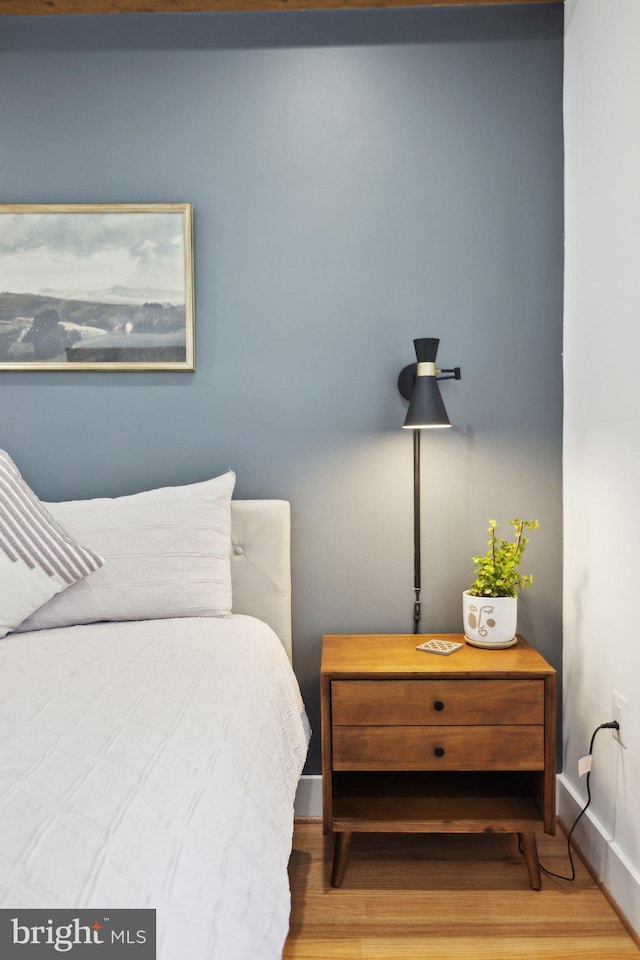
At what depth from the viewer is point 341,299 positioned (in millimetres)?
2252

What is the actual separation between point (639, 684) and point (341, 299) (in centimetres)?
145

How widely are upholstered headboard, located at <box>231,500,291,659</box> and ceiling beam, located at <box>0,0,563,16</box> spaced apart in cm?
163

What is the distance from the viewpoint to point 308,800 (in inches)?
88.1

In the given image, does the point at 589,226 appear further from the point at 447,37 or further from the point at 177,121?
the point at 177,121

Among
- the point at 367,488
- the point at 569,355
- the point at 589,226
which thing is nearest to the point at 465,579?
the point at 367,488

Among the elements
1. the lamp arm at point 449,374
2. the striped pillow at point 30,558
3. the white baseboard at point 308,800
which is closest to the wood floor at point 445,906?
the white baseboard at point 308,800

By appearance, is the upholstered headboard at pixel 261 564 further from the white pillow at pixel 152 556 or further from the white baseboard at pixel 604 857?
the white baseboard at pixel 604 857

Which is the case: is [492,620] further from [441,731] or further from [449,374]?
[449,374]

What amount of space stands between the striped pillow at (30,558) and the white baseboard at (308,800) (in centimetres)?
103

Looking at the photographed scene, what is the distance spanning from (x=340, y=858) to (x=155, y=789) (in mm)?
1121

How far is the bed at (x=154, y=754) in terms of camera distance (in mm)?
794

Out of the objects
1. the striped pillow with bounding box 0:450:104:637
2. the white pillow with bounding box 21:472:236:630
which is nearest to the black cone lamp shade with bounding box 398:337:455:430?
the white pillow with bounding box 21:472:236:630

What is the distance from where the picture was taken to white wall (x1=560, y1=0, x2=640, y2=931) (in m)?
1.73

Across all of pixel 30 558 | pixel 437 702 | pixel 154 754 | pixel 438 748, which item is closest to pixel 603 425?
pixel 437 702
